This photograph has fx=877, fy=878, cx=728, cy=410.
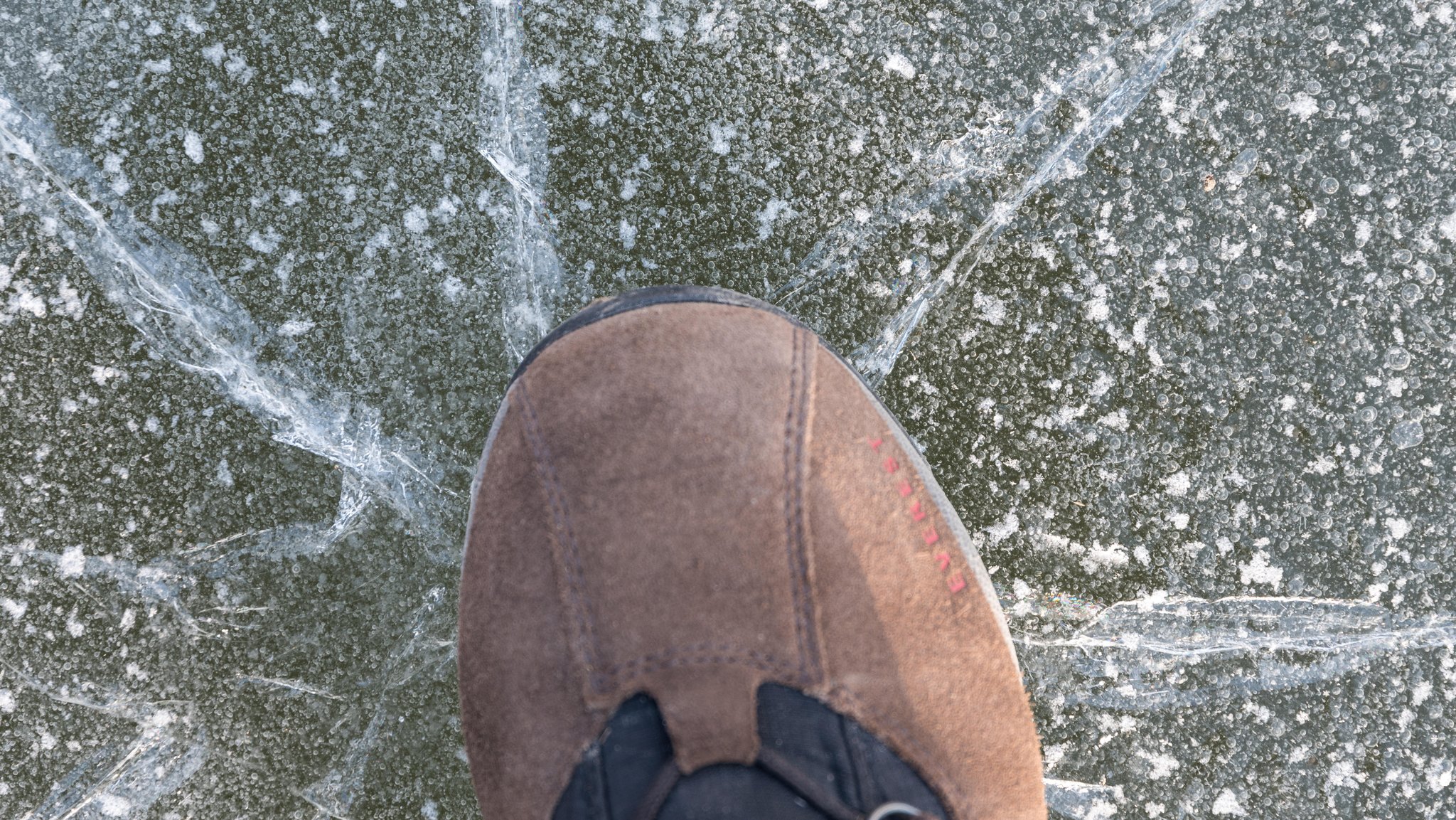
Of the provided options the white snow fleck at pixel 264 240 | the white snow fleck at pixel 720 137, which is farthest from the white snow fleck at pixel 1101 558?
the white snow fleck at pixel 264 240

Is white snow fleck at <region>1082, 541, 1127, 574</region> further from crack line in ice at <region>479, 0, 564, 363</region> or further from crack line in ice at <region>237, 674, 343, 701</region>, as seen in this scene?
crack line in ice at <region>237, 674, 343, 701</region>

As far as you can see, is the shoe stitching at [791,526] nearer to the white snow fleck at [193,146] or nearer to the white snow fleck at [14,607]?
the white snow fleck at [193,146]

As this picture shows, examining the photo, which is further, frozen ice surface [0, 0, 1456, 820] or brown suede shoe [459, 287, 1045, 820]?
frozen ice surface [0, 0, 1456, 820]

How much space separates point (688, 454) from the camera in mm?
1072

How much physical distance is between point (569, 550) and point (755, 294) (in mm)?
556

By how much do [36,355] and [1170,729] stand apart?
192cm

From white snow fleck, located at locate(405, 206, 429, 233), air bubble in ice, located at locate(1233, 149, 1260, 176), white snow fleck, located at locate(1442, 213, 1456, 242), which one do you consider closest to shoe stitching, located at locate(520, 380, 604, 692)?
white snow fleck, located at locate(405, 206, 429, 233)

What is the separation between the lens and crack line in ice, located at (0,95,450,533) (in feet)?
4.60

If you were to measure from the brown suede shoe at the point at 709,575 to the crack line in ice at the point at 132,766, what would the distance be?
566 mm

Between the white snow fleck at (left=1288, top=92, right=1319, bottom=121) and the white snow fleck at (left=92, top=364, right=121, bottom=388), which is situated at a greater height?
the white snow fleck at (left=92, top=364, right=121, bottom=388)

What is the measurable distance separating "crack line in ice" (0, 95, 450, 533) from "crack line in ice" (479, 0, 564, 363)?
10.3 inches

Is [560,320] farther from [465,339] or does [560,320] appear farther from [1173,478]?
[1173,478]

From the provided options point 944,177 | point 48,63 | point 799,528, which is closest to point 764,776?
point 799,528

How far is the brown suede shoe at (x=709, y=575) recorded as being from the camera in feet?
3.42
